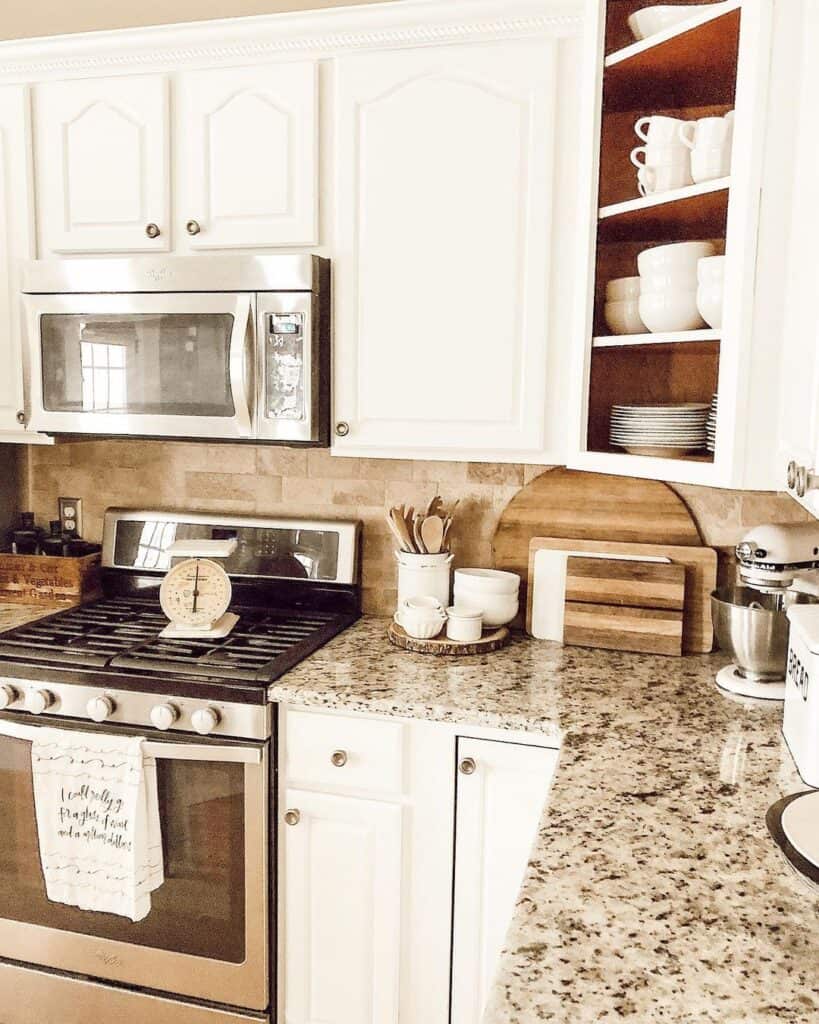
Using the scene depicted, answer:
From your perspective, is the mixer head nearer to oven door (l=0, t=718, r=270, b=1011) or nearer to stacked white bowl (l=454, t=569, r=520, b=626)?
stacked white bowl (l=454, t=569, r=520, b=626)

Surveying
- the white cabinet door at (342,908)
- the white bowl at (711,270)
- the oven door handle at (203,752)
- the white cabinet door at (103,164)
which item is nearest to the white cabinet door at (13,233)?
the white cabinet door at (103,164)

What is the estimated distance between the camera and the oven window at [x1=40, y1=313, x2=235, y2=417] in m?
2.08

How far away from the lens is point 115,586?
253 cm

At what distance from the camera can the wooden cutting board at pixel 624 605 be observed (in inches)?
81.1

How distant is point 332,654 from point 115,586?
0.80 m

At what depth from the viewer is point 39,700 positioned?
6.32 ft

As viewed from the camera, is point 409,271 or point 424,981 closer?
point 424,981

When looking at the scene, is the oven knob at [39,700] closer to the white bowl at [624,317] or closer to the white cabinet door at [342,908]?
the white cabinet door at [342,908]

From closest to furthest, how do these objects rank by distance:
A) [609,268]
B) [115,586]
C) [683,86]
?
[683,86] → [609,268] → [115,586]

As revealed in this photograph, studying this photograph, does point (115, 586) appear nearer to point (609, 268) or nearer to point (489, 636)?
point (489, 636)

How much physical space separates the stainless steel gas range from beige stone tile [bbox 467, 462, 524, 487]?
0.56 m

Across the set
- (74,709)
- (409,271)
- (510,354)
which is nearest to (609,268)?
(510,354)

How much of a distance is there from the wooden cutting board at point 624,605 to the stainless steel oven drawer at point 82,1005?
1102 millimetres

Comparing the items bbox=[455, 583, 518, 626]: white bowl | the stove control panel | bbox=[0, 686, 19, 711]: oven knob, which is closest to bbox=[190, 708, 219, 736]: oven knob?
the stove control panel
